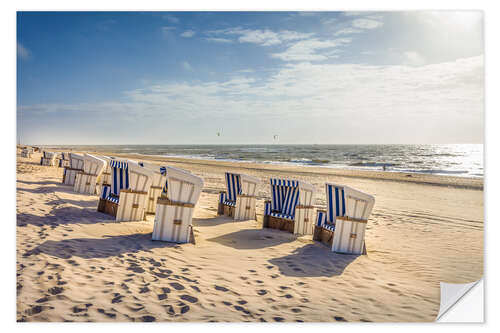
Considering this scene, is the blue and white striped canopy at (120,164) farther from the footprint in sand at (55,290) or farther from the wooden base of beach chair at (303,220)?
the wooden base of beach chair at (303,220)

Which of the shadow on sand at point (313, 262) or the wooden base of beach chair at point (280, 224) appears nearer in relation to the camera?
the shadow on sand at point (313, 262)

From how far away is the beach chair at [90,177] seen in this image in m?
8.53

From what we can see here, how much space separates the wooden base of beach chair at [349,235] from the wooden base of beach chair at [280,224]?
4.09 feet

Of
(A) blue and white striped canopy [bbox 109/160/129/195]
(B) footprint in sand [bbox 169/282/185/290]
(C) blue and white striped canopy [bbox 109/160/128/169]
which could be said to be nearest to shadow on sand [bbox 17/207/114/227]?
(A) blue and white striped canopy [bbox 109/160/129/195]

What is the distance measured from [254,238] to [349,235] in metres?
1.60

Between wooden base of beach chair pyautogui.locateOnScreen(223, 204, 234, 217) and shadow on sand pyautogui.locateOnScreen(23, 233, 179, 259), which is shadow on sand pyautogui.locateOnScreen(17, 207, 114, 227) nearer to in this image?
shadow on sand pyautogui.locateOnScreen(23, 233, 179, 259)

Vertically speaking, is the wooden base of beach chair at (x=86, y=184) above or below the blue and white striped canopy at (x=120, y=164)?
below
